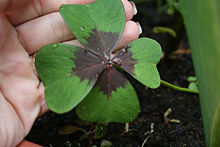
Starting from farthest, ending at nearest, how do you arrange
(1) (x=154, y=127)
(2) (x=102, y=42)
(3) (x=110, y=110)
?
(1) (x=154, y=127), (2) (x=102, y=42), (3) (x=110, y=110)

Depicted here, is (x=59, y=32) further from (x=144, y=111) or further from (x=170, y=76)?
(x=170, y=76)

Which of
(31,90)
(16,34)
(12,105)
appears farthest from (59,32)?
→ (12,105)

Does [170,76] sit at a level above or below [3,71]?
below

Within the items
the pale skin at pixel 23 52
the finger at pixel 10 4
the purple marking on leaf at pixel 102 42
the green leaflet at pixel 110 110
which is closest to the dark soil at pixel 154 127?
the pale skin at pixel 23 52

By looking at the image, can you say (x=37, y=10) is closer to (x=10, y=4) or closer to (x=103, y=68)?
(x=10, y=4)

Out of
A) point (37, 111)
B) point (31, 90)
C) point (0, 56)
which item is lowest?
point (37, 111)

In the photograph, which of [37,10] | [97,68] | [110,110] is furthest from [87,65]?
[37,10]

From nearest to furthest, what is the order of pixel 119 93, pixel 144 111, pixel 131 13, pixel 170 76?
pixel 119 93 < pixel 131 13 < pixel 144 111 < pixel 170 76

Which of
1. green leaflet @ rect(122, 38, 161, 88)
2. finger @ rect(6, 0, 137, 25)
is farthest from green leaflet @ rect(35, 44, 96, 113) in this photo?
finger @ rect(6, 0, 137, 25)
